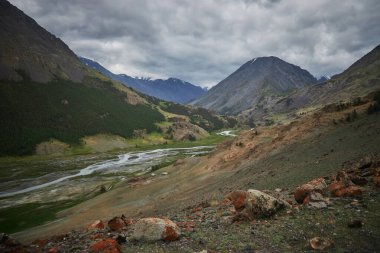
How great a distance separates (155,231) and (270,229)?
23.5ft

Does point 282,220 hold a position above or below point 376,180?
below

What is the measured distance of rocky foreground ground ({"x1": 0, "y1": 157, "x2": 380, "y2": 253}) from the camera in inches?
659

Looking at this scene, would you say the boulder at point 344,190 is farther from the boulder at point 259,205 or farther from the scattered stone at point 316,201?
the boulder at point 259,205

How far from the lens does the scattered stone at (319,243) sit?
15555mm

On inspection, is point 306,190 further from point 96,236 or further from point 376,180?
point 96,236

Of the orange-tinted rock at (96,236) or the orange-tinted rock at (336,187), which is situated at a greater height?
the orange-tinted rock at (336,187)

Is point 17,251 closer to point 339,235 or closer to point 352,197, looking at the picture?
point 339,235

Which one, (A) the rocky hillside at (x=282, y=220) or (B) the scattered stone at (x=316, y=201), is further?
(B) the scattered stone at (x=316, y=201)

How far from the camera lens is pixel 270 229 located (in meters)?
19.2

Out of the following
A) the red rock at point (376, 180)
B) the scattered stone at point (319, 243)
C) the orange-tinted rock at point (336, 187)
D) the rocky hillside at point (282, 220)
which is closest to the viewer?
the scattered stone at point (319, 243)

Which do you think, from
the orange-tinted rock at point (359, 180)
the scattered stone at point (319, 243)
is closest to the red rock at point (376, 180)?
the orange-tinted rock at point (359, 180)

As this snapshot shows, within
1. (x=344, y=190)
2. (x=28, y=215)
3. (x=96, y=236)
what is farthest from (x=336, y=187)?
(x=28, y=215)

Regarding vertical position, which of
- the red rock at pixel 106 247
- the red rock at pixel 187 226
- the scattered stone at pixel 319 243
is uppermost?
the red rock at pixel 106 247

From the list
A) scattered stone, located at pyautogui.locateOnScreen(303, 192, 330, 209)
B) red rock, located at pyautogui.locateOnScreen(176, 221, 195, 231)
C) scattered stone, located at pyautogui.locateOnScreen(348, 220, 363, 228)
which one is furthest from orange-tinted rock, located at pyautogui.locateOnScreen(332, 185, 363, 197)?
red rock, located at pyautogui.locateOnScreen(176, 221, 195, 231)
